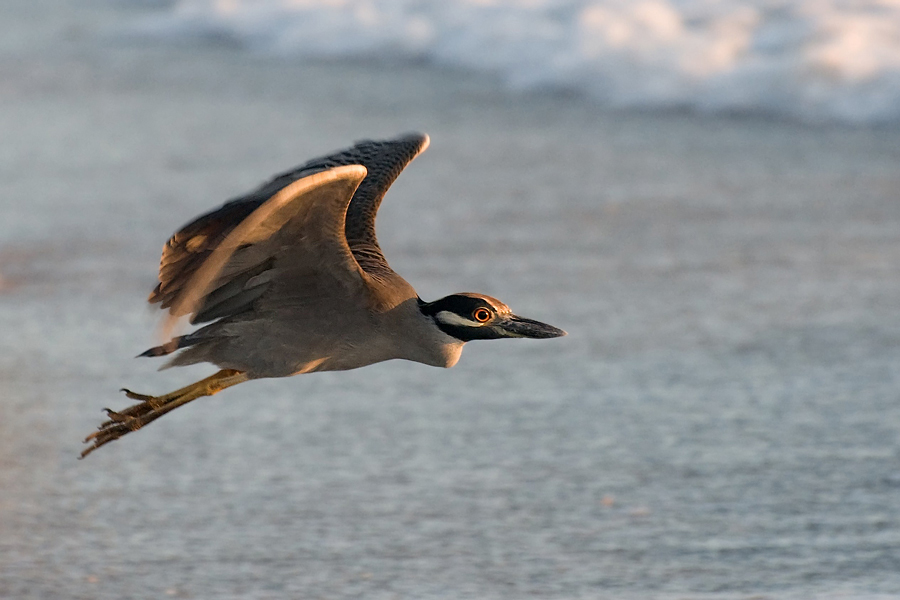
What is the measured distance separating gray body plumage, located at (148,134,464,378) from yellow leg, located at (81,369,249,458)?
0.18 metres

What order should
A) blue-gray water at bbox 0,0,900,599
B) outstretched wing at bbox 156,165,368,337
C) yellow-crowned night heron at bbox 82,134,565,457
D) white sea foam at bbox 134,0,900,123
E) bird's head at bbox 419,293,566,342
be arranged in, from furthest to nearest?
white sea foam at bbox 134,0,900,123
blue-gray water at bbox 0,0,900,599
bird's head at bbox 419,293,566,342
yellow-crowned night heron at bbox 82,134,565,457
outstretched wing at bbox 156,165,368,337

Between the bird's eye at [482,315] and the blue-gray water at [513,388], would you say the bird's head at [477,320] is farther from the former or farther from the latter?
the blue-gray water at [513,388]

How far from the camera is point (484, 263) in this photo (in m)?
7.05

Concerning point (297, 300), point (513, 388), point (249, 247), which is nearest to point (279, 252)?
point (249, 247)

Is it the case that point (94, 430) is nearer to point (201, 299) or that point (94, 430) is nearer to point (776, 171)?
point (201, 299)

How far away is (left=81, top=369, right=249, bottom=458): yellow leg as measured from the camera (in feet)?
15.6

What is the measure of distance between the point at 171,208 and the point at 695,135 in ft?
10.4

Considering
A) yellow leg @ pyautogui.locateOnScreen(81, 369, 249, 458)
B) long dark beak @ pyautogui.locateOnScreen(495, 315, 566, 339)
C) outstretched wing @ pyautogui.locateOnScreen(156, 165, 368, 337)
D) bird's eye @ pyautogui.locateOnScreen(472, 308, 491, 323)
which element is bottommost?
yellow leg @ pyautogui.locateOnScreen(81, 369, 249, 458)

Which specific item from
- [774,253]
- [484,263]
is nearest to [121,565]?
[484,263]

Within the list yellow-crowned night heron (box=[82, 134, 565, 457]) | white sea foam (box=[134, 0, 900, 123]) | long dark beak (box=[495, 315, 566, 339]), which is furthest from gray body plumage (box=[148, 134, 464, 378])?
white sea foam (box=[134, 0, 900, 123])

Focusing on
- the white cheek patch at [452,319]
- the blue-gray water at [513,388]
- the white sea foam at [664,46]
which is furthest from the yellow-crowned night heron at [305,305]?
Answer: the white sea foam at [664,46]

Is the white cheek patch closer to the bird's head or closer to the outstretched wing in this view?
the bird's head

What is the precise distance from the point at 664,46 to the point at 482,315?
601cm

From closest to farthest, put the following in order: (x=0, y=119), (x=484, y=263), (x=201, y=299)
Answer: (x=201, y=299) < (x=484, y=263) < (x=0, y=119)
